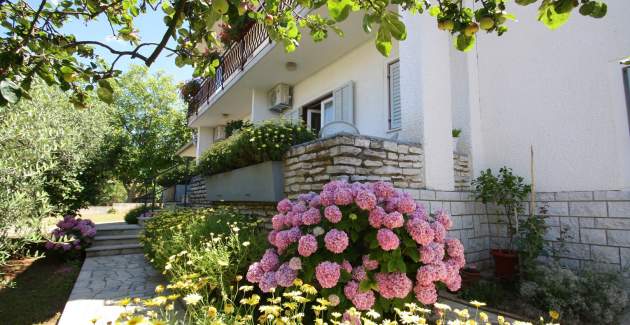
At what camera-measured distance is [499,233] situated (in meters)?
5.09

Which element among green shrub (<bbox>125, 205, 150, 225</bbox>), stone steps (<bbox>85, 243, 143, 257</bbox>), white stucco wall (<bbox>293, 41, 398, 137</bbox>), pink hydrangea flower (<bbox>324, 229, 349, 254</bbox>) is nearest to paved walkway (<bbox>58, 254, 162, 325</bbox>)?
stone steps (<bbox>85, 243, 143, 257</bbox>)

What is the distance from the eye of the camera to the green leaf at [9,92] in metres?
1.18

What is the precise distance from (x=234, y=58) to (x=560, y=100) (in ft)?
25.6

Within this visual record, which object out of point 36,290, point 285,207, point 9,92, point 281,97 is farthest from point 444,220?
point 281,97

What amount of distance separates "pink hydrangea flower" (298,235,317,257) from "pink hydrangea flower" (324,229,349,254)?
0.10 meters

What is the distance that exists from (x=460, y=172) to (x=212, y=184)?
17.0 feet

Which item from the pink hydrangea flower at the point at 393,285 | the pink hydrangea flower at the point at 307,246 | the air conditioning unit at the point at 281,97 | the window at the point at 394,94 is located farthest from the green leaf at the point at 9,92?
the air conditioning unit at the point at 281,97

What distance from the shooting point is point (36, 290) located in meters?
4.89

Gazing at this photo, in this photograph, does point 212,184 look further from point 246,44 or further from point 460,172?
point 460,172

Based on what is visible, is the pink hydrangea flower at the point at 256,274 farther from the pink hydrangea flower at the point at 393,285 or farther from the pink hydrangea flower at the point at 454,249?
the pink hydrangea flower at the point at 454,249

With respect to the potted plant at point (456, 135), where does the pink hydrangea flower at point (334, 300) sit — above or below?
below

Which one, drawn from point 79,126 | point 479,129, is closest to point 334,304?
point 479,129

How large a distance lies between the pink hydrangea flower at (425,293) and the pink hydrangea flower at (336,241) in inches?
26.9

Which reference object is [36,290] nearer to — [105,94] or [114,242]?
[114,242]
